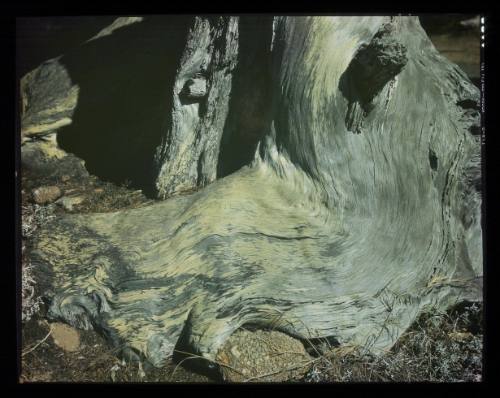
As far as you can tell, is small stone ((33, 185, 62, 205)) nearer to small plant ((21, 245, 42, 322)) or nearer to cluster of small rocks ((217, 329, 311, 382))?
small plant ((21, 245, 42, 322))

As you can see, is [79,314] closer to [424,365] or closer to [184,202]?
[184,202]

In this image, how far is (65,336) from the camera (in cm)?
351

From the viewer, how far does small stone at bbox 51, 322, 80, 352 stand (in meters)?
3.51

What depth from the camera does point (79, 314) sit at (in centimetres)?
349

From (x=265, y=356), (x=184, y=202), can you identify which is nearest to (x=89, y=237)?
(x=184, y=202)

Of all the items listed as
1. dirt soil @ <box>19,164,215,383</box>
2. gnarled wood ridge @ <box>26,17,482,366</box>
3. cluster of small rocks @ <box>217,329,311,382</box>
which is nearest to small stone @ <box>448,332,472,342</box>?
gnarled wood ridge @ <box>26,17,482,366</box>

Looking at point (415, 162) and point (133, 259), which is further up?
point (415, 162)

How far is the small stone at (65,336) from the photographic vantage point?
11.5ft

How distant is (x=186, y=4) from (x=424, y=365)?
2735 mm

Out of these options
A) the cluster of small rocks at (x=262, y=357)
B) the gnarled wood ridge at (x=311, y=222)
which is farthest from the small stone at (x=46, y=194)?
the cluster of small rocks at (x=262, y=357)

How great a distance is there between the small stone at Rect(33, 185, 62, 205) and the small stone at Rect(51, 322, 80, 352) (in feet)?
2.54

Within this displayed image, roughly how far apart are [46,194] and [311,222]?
1.69m

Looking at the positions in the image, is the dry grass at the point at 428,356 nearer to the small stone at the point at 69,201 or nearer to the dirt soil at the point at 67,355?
the dirt soil at the point at 67,355

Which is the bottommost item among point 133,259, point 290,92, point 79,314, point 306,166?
point 79,314
